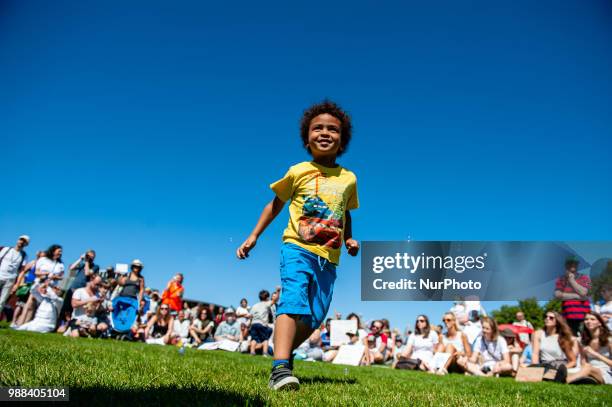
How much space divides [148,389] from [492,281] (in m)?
14.2

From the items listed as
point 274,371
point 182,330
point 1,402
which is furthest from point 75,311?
point 1,402

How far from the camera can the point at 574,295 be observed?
10211 mm

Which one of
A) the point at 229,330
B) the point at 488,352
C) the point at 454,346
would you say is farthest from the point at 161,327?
the point at 488,352

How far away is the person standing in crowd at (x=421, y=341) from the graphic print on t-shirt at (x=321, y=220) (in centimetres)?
924

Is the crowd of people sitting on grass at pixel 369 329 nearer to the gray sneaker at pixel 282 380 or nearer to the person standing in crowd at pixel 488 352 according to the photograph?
the person standing in crowd at pixel 488 352

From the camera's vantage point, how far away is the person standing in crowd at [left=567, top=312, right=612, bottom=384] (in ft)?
28.5

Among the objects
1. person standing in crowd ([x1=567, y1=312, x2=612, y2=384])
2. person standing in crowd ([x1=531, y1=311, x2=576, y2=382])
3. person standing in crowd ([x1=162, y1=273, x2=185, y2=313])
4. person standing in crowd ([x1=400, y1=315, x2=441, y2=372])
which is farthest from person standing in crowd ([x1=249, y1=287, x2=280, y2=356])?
person standing in crowd ([x1=567, y1=312, x2=612, y2=384])

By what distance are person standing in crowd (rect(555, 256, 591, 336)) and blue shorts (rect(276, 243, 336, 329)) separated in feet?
27.9

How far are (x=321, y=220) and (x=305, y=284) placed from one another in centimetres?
57

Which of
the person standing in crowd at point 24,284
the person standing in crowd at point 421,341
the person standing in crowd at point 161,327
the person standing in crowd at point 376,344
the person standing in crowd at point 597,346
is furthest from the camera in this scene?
the person standing in crowd at point 161,327

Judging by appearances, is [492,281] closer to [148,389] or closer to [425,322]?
[425,322]

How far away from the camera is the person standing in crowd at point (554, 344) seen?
935 centimetres

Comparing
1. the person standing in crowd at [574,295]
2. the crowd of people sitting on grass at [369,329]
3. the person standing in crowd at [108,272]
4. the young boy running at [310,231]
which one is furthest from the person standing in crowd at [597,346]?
the person standing in crowd at [108,272]

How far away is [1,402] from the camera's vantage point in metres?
1.82
